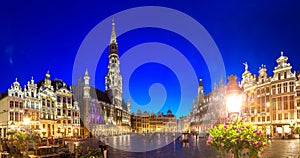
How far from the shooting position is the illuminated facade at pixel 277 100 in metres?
48.5

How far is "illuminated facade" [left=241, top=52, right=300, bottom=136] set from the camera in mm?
48500

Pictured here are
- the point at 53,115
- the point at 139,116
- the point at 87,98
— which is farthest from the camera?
the point at 139,116

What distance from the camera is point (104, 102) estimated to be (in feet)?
342

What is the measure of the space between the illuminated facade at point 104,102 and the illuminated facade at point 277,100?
43142 millimetres

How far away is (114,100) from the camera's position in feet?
A: 419

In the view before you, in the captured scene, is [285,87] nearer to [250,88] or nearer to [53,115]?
[250,88]

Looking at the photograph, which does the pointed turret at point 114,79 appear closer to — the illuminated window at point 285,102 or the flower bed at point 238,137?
the illuminated window at point 285,102

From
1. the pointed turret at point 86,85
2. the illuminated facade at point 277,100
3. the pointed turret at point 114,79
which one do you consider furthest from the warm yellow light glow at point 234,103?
the pointed turret at point 114,79

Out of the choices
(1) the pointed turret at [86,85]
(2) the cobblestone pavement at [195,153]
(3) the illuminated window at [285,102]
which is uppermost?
(1) the pointed turret at [86,85]

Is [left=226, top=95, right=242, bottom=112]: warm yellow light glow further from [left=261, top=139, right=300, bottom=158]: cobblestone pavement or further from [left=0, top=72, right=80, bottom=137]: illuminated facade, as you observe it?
[left=0, top=72, right=80, bottom=137]: illuminated facade

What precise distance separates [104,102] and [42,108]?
48.4 m

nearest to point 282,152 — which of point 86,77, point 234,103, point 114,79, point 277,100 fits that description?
point 234,103

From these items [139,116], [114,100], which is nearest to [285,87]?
[114,100]

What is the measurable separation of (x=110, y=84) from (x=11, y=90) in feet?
283
